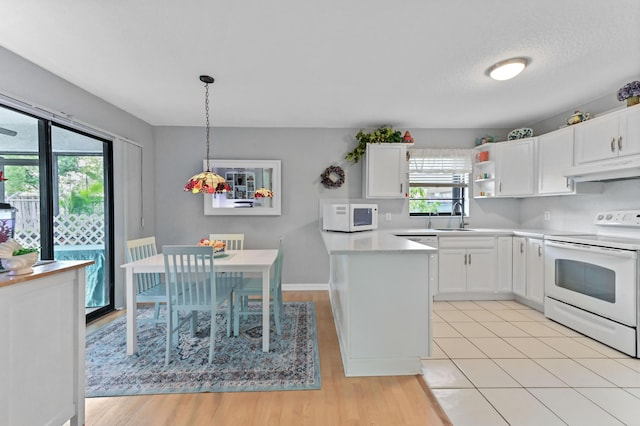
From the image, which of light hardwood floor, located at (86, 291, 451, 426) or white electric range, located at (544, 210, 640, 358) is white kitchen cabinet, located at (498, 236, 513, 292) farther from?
light hardwood floor, located at (86, 291, 451, 426)

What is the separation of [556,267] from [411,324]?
196cm

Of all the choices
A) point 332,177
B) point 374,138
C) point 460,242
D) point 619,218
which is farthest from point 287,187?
point 619,218

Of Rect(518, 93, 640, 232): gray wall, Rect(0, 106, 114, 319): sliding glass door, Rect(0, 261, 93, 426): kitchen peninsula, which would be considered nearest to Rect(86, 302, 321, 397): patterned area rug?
Rect(0, 261, 93, 426): kitchen peninsula

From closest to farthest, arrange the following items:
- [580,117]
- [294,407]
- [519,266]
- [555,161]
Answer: [294,407]
[580,117]
[555,161]
[519,266]

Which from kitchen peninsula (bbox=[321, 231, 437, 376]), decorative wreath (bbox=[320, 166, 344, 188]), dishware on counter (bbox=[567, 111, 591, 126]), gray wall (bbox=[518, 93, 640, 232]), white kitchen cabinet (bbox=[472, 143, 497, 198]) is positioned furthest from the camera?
decorative wreath (bbox=[320, 166, 344, 188])

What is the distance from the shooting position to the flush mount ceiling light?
2191 mm

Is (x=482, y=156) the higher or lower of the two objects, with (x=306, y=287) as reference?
higher

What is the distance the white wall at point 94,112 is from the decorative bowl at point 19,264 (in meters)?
1.59

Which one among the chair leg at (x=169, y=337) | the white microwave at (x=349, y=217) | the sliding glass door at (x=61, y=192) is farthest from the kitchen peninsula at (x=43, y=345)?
the white microwave at (x=349, y=217)

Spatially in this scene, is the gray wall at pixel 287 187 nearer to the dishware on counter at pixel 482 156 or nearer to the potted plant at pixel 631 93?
the dishware on counter at pixel 482 156

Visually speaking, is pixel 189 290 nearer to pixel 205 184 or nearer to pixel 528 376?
pixel 205 184

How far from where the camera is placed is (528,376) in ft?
6.38

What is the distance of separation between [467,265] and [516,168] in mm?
1377

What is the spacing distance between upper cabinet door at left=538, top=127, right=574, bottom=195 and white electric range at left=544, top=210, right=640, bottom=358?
46 cm
